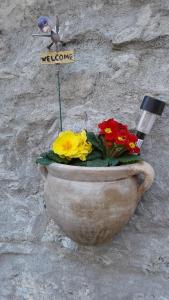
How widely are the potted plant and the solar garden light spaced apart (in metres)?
0.06

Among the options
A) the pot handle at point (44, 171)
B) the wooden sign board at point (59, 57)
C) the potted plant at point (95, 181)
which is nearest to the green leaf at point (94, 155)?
the potted plant at point (95, 181)

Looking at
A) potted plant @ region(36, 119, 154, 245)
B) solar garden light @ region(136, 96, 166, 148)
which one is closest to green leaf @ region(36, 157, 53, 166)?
potted plant @ region(36, 119, 154, 245)

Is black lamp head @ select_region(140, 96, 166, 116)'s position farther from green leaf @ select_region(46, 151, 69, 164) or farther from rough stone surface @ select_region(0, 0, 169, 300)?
green leaf @ select_region(46, 151, 69, 164)

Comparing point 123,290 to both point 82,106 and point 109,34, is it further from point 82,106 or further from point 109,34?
point 109,34

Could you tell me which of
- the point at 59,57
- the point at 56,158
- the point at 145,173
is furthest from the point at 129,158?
the point at 59,57

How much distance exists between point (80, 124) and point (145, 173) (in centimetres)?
26

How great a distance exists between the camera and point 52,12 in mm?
1094

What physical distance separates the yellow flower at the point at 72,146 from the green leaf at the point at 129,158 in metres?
0.08

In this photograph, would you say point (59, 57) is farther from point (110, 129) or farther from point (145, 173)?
point (145, 173)

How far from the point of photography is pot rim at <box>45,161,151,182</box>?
86cm

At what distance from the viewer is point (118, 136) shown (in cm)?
88

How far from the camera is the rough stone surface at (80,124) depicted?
992mm

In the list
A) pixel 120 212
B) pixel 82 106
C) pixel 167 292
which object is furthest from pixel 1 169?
pixel 167 292

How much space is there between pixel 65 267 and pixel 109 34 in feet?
2.05
